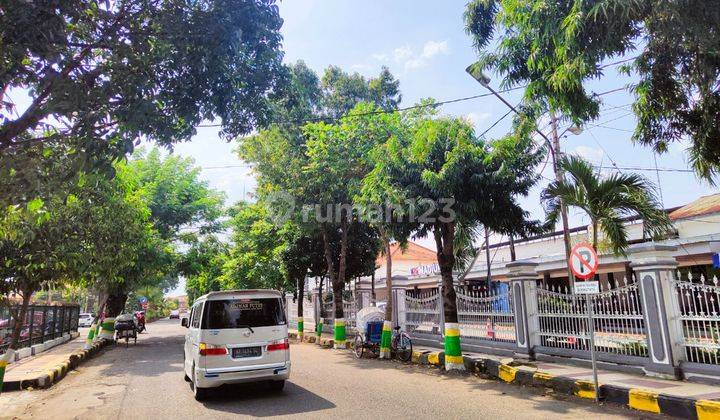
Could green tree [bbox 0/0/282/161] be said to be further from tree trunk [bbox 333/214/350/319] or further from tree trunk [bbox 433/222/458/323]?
tree trunk [bbox 333/214/350/319]

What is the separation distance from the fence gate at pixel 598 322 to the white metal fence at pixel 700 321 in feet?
2.30

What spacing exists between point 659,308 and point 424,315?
8.16 metres

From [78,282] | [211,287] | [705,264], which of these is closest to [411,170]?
[78,282]

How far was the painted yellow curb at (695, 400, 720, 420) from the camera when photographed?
612 cm

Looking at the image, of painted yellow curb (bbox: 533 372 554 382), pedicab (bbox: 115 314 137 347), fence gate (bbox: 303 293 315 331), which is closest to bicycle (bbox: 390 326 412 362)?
painted yellow curb (bbox: 533 372 554 382)

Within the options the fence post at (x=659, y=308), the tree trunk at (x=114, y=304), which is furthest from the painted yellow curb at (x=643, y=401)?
the tree trunk at (x=114, y=304)

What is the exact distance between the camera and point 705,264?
1800 centimetres

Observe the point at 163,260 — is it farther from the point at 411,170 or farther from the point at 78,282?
the point at 411,170

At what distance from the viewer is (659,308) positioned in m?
8.44

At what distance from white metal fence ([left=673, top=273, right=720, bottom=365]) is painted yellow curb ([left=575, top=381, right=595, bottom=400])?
1947 millimetres

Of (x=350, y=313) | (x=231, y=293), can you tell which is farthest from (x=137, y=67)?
(x=350, y=313)

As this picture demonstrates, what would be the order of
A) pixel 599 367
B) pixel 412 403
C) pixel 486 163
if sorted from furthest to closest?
pixel 486 163
pixel 599 367
pixel 412 403

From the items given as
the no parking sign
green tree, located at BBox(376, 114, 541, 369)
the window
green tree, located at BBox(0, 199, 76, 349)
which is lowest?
the window

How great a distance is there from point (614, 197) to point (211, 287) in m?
54.5
